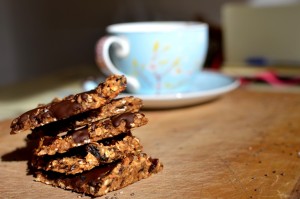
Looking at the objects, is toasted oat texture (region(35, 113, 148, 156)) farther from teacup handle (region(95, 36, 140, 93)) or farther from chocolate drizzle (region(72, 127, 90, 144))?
teacup handle (region(95, 36, 140, 93))

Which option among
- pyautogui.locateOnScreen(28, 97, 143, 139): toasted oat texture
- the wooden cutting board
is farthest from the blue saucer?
pyautogui.locateOnScreen(28, 97, 143, 139): toasted oat texture

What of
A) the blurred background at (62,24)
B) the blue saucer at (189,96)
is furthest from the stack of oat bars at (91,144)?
the blurred background at (62,24)

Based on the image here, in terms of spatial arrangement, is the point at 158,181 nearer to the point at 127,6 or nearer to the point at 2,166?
the point at 2,166

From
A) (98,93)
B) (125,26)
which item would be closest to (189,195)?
(98,93)

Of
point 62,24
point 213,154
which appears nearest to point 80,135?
point 213,154

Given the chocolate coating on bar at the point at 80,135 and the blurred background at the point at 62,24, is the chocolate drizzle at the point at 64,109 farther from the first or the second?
the blurred background at the point at 62,24

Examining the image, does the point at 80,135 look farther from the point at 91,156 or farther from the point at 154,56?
the point at 154,56

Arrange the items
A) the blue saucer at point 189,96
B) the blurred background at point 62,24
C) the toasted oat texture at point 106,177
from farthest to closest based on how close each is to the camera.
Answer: the blurred background at point 62,24, the blue saucer at point 189,96, the toasted oat texture at point 106,177
